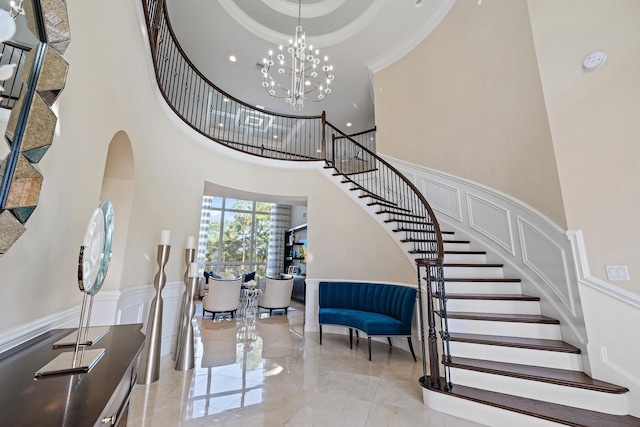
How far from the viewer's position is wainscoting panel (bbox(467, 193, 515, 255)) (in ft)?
12.1

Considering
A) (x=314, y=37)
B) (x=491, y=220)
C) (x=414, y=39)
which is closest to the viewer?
(x=491, y=220)

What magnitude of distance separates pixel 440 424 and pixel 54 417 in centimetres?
256

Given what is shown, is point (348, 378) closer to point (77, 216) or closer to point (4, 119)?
point (77, 216)

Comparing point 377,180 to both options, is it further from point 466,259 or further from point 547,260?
point 547,260

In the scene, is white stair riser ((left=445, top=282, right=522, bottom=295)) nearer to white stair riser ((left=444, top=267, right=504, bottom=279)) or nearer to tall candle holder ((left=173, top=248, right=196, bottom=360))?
white stair riser ((left=444, top=267, right=504, bottom=279))

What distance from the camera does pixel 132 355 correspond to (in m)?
1.17

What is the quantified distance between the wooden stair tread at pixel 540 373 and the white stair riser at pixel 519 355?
4 centimetres

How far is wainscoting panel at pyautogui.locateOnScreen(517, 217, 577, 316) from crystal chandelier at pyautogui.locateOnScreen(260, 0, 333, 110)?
11.2ft

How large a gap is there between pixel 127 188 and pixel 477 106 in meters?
4.81

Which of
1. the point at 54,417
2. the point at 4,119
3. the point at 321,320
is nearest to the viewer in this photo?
the point at 54,417

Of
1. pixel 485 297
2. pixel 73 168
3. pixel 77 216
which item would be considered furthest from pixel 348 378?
pixel 73 168

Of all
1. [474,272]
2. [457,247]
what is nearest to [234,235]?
[457,247]

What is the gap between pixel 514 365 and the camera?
2.52 metres

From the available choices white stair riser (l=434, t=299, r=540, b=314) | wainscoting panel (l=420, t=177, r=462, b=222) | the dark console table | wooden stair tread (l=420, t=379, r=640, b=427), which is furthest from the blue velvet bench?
the dark console table
